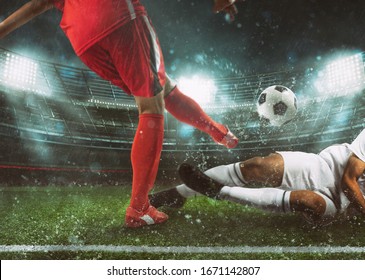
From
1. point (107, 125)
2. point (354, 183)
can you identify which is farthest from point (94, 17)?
point (354, 183)

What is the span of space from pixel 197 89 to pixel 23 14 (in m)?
1.33

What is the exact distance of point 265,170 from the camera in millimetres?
2246

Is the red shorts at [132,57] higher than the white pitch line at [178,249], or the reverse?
the red shorts at [132,57]

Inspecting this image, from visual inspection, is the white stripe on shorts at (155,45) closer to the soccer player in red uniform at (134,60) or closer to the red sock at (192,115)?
the soccer player in red uniform at (134,60)

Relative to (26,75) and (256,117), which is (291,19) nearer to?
(256,117)

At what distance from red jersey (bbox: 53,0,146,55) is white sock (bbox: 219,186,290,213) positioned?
4.08 ft

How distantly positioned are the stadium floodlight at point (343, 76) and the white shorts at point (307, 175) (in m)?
0.72

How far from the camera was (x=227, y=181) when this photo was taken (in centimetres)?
226

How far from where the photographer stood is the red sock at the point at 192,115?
2432 mm

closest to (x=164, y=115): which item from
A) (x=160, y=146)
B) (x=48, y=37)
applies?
(x=160, y=146)

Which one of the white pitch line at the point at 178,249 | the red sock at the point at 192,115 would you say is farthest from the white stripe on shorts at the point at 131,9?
the white pitch line at the point at 178,249

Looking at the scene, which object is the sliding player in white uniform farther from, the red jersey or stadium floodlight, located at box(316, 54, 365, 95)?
the red jersey

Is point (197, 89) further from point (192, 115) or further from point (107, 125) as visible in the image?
point (107, 125)

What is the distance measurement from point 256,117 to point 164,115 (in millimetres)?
718
